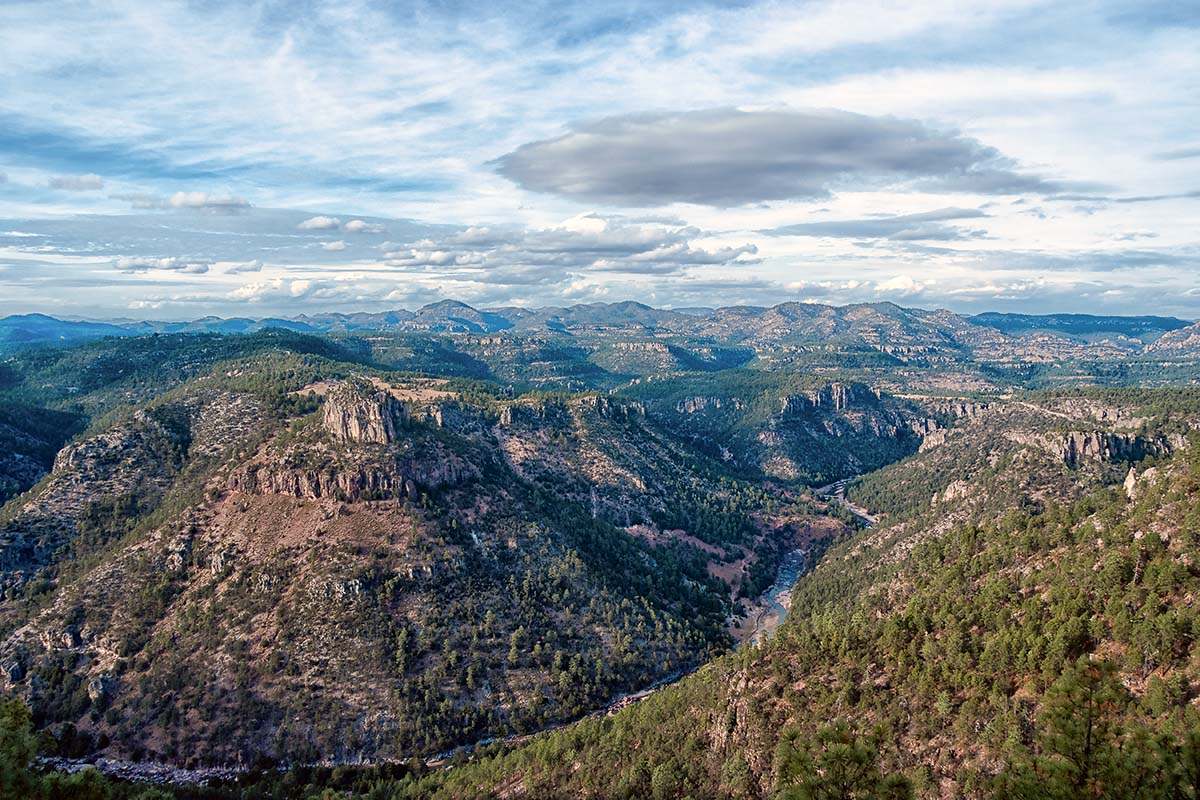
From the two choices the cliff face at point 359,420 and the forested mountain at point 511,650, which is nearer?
the forested mountain at point 511,650

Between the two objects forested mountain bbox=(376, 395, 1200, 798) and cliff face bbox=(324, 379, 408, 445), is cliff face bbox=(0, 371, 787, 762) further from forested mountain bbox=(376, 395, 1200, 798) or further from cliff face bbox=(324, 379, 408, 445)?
forested mountain bbox=(376, 395, 1200, 798)

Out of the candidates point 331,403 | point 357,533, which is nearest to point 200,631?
point 357,533

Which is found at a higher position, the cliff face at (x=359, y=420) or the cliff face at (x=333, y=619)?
the cliff face at (x=359, y=420)

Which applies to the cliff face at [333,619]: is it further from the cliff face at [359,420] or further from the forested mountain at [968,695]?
the forested mountain at [968,695]

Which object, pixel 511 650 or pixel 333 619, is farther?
pixel 511 650

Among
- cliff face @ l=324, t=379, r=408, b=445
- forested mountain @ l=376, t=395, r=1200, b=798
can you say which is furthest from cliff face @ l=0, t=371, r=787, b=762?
forested mountain @ l=376, t=395, r=1200, b=798

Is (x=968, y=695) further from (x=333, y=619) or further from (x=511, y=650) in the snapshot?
(x=333, y=619)

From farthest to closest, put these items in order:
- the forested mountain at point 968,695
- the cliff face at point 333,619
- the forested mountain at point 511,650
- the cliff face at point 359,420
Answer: the cliff face at point 359,420, the cliff face at point 333,619, the forested mountain at point 511,650, the forested mountain at point 968,695

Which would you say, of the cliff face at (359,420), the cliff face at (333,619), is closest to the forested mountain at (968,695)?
the cliff face at (333,619)

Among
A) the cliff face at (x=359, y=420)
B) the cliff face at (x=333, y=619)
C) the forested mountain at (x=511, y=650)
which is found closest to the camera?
the forested mountain at (x=511, y=650)

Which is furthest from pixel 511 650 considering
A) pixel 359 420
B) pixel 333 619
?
pixel 359 420

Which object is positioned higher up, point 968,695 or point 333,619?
point 968,695

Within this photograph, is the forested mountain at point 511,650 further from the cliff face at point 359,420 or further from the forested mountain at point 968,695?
the cliff face at point 359,420
